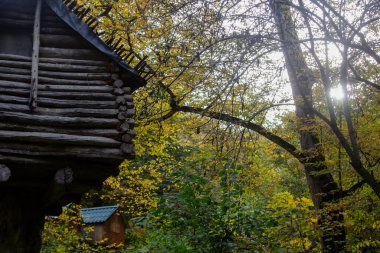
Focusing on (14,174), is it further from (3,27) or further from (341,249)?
(341,249)

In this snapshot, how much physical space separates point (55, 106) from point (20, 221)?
2052 mm

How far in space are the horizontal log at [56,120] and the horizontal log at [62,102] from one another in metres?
0.24

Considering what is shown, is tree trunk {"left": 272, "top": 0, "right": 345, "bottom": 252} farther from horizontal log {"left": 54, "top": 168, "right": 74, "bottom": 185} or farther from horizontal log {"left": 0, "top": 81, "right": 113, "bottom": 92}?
horizontal log {"left": 54, "top": 168, "right": 74, "bottom": 185}

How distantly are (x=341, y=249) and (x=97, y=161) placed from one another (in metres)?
5.77

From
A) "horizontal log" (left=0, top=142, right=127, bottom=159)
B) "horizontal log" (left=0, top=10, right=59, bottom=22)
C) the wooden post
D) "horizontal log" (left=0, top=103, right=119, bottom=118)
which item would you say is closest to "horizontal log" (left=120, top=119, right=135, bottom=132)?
"horizontal log" (left=0, top=103, right=119, bottom=118)

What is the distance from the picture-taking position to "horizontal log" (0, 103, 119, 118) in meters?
4.71

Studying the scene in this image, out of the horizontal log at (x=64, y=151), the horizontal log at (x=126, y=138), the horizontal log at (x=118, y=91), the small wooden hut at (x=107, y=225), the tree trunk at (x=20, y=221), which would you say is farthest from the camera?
the small wooden hut at (x=107, y=225)

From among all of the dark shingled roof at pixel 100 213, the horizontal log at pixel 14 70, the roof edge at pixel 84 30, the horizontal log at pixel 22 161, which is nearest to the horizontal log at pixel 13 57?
the horizontal log at pixel 14 70

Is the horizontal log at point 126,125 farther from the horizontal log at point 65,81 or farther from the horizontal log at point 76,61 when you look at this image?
the horizontal log at point 76,61

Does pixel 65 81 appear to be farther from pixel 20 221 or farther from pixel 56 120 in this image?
pixel 20 221

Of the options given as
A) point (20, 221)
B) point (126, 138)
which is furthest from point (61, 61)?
point (20, 221)

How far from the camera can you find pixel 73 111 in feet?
16.1

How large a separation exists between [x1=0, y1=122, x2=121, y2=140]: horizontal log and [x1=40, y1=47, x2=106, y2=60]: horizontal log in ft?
3.93

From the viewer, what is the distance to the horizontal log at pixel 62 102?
478 centimetres
